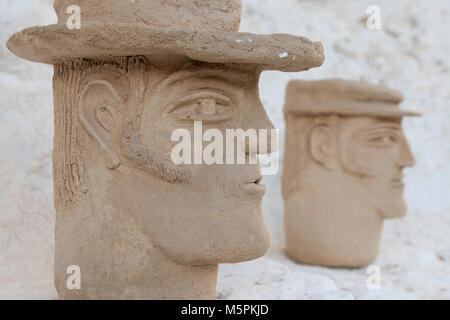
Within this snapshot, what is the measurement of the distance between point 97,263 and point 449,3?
6401 mm

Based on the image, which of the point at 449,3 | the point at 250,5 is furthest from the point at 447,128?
the point at 250,5

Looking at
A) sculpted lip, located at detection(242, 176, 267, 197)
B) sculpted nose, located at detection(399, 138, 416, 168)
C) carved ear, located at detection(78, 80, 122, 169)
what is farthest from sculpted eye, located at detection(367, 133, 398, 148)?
carved ear, located at detection(78, 80, 122, 169)

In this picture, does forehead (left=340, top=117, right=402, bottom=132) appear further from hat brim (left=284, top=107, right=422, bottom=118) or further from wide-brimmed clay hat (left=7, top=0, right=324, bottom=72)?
wide-brimmed clay hat (left=7, top=0, right=324, bottom=72)

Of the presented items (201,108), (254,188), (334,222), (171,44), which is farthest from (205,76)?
(334,222)

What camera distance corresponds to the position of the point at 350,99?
406 centimetres

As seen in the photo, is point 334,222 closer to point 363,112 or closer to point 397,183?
point 397,183

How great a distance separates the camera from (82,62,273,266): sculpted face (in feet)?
7.65

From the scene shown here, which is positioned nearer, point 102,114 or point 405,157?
point 102,114

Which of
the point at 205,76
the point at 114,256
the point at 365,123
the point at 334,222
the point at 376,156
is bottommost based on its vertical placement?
the point at 334,222

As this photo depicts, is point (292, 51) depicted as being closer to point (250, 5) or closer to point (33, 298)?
point (33, 298)

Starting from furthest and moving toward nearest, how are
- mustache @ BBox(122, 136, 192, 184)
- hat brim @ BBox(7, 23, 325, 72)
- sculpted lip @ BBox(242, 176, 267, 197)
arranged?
1. sculpted lip @ BBox(242, 176, 267, 197)
2. mustache @ BBox(122, 136, 192, 184)
3. hat brim @ BBox(7, 23, 325, 72)

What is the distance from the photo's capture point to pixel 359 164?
414cm

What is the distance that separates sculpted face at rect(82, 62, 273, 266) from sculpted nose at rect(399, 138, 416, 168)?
2148 millimetres

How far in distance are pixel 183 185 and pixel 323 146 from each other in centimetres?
208
